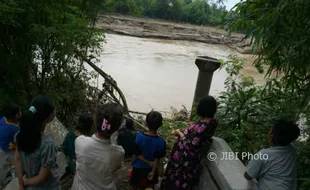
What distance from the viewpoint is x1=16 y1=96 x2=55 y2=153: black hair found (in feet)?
6.40

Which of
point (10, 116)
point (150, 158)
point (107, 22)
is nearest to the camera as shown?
point (150, 158)

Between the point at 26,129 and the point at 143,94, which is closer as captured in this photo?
the point at 26,129

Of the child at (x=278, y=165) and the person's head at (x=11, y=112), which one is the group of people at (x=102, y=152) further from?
the person's head at (x=11, y=112)

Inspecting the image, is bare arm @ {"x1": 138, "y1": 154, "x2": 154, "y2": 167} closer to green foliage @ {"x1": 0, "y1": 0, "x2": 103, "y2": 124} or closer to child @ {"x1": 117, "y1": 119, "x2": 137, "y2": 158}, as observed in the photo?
Answer: child @ {"x1": 117, "y1": 119, "x2": 137, "y2": 158}

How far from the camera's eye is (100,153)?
213cm

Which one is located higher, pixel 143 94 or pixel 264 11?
pixel 264 11

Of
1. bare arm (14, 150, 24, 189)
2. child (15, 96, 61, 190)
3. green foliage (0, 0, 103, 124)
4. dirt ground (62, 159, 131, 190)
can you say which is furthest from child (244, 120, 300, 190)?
green foliage (0, 0, 103, 124)

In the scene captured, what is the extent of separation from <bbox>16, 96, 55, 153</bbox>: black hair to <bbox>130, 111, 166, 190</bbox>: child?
3.11 feet

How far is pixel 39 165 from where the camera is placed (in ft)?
6.86

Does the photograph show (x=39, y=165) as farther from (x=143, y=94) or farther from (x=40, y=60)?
(x=143, y=94)

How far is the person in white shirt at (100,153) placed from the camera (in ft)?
6.84

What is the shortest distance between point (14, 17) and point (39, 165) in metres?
2.52

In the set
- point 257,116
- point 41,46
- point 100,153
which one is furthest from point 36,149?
point 257,116

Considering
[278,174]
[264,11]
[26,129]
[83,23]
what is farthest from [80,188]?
[83,23]
